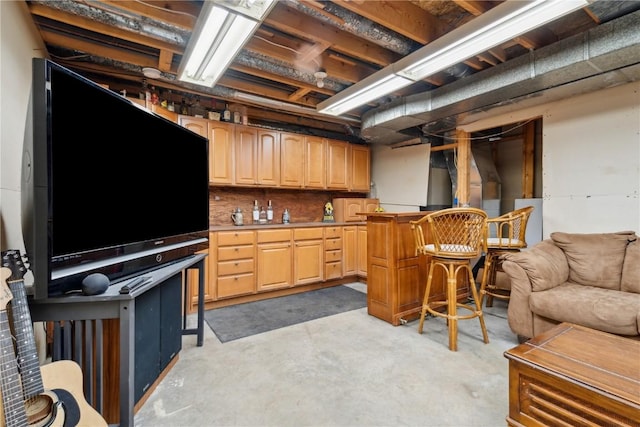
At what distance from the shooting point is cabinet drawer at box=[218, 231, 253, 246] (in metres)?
3.58

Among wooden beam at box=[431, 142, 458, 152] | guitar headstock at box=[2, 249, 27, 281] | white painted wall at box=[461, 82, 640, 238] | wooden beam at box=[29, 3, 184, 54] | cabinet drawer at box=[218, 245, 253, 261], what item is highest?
wooden beam at box=[29, 3, 184, 54]

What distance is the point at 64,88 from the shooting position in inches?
48.2

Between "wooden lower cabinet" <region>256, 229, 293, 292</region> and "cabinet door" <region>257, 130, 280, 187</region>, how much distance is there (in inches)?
31.4

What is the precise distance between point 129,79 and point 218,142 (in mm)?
1139

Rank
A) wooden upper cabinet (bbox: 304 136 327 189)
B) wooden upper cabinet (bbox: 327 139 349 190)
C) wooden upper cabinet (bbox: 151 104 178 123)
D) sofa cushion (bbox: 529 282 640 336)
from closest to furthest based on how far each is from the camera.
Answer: sofa cushion (bbox: 529 282 640 336), wooden upper cabinet (bbox: 151 104 178 123), wooden upper cabinet (bbox: 304 136 327 189), wooden upper cabinet (bbox: 327 139 349 190)

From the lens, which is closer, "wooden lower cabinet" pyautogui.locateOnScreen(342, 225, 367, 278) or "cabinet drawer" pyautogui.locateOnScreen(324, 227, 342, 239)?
"cabinet drawer" pyautogui.locateOnScreen(324, 227, 342, 239)

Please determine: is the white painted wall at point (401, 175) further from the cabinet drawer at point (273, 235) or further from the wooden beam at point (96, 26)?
the wooden beam at point (96, 26)

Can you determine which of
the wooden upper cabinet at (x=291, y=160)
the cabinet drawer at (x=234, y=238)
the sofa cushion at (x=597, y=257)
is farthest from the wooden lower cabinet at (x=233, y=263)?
the sofa cushion at (x=597, y=257)

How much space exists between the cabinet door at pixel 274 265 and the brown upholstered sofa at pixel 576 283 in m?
2.59

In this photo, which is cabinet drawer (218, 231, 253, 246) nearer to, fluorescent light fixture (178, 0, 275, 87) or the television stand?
the television stand

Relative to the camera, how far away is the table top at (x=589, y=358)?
3.77 ft

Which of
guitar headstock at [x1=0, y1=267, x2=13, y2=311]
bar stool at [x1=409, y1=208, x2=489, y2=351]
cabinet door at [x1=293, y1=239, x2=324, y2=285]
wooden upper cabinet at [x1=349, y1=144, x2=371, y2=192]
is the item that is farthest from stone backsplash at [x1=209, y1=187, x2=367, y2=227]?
guitar headstock at [x1=0, y1=267, x2=13, y2=311]

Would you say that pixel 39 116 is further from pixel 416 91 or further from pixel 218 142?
pixel 416 91

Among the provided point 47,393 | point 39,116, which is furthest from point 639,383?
point 39,116
